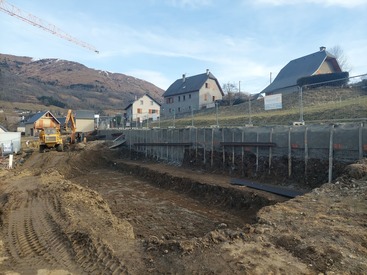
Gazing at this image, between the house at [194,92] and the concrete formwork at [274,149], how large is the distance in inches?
1331

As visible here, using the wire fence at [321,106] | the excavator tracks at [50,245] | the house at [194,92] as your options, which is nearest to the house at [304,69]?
the house at [194,92]

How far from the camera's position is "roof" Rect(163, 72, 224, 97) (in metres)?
54.9

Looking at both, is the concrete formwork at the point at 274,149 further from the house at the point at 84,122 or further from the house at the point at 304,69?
the house at the point at 84,122

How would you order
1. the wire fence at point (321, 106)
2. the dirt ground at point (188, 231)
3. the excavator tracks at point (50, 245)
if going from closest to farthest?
the dirt ground at point (188, 231)
the excavator tracks at point (50, 245)
the wire fence at point (321, 106)

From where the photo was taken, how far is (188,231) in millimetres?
9406

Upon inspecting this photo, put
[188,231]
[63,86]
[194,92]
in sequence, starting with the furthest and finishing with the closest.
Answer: [63,86], [194,92], [188,231]

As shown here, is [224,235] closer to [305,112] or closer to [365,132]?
[365,132]

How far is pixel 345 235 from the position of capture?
580 centimetres

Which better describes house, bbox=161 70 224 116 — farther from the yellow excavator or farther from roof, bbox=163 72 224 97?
the yellow excavator

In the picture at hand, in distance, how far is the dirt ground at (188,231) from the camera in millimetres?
5008

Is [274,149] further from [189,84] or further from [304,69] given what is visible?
[189,84]

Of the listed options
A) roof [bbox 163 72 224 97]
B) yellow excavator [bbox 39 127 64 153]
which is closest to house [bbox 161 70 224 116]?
roof [bbox 163 72 224 97]

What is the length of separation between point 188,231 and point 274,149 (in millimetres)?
6122

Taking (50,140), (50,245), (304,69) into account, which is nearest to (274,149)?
(50,245)
